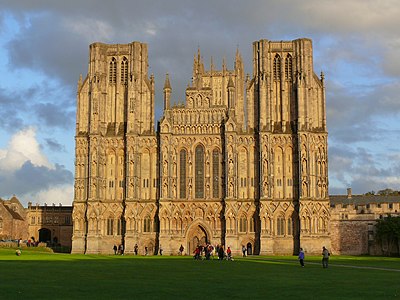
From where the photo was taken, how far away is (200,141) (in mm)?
89750

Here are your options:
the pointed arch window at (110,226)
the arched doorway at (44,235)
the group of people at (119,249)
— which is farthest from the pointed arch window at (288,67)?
Result: the arched doorway at (44,235)

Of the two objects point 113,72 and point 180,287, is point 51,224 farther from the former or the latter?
point 180,287

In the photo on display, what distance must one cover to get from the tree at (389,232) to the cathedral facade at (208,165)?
38.1 feet

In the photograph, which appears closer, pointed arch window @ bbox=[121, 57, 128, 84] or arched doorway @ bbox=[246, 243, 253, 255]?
arched doorway @ bbox=[246, 243, 253, 255]

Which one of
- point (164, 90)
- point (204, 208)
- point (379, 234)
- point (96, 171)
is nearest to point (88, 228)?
point (96, 171)

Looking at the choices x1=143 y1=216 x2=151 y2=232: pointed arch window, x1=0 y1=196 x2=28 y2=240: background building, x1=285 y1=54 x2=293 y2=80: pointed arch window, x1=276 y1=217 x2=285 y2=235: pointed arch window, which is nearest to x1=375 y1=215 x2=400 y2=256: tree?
x1=276 y1=217 x2=285 y2=235: pointed arch window

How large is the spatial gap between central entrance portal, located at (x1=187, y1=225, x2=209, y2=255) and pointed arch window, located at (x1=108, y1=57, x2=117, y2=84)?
981 inches

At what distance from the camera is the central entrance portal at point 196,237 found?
88250 millimetres

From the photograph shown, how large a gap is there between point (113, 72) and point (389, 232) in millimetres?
46588

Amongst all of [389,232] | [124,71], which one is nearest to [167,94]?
[124,71]

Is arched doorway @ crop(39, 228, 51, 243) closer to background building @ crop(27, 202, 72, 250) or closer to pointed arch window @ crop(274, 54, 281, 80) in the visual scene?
background building @ crop(27, 202, 72, 250)

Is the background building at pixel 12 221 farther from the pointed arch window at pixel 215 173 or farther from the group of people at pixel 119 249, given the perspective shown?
the pointed arch window at pixel 215 173

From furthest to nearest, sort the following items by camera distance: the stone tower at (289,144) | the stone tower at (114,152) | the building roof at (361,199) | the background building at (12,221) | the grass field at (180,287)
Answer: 1. the building roof at (361,199)
2. the background building at (12,221)
3. the stone tower at (114,152)
4. the stone tower at (289,144)
5. the grass field at (180,287)

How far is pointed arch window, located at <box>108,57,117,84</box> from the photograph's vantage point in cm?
9375
